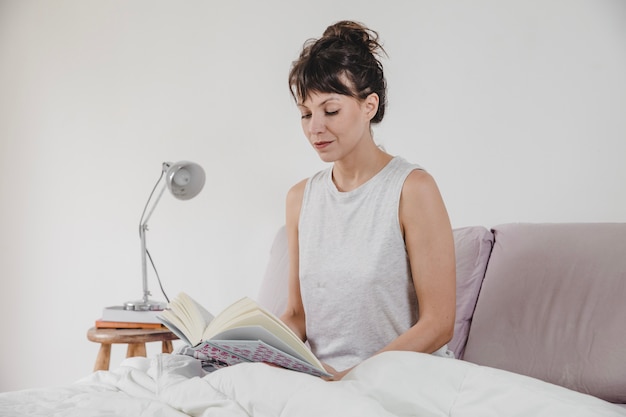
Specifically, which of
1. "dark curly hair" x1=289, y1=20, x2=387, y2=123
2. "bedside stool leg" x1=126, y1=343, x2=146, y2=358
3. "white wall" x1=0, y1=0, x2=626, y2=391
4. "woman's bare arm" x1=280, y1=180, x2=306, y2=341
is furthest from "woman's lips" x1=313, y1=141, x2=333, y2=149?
"bedside stool leg" x1=126, y1=343, x2=146, y2=358

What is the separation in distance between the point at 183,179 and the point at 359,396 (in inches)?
61.7

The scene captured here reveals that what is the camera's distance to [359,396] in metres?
0.97

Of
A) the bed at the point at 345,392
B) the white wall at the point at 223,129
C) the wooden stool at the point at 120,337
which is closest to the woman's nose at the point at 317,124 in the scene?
the bed at the point at 345,392

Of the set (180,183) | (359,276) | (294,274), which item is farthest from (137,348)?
(359,276)

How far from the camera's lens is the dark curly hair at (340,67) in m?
1.55

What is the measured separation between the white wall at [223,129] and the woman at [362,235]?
0.73 metres

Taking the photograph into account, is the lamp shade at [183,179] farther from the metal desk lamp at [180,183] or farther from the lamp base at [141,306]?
the lamp base at [141,306]

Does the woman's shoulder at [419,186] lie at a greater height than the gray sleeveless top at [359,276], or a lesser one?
greater

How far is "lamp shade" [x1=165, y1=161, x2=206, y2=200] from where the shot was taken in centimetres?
239

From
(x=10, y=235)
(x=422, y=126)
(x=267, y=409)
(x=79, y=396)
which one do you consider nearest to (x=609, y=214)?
(x=422, y=126)

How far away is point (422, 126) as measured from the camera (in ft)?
7.79

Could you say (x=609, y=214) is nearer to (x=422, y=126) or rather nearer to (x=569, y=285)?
(x=569, y=285)

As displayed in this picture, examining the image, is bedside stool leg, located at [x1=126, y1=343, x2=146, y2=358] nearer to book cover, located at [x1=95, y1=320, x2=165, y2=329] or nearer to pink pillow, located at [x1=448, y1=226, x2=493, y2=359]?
book cover, located at [x1=95, y1=320, x2=165, y2=329]

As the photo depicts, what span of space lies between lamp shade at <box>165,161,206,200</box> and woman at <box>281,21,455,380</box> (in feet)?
2.83
